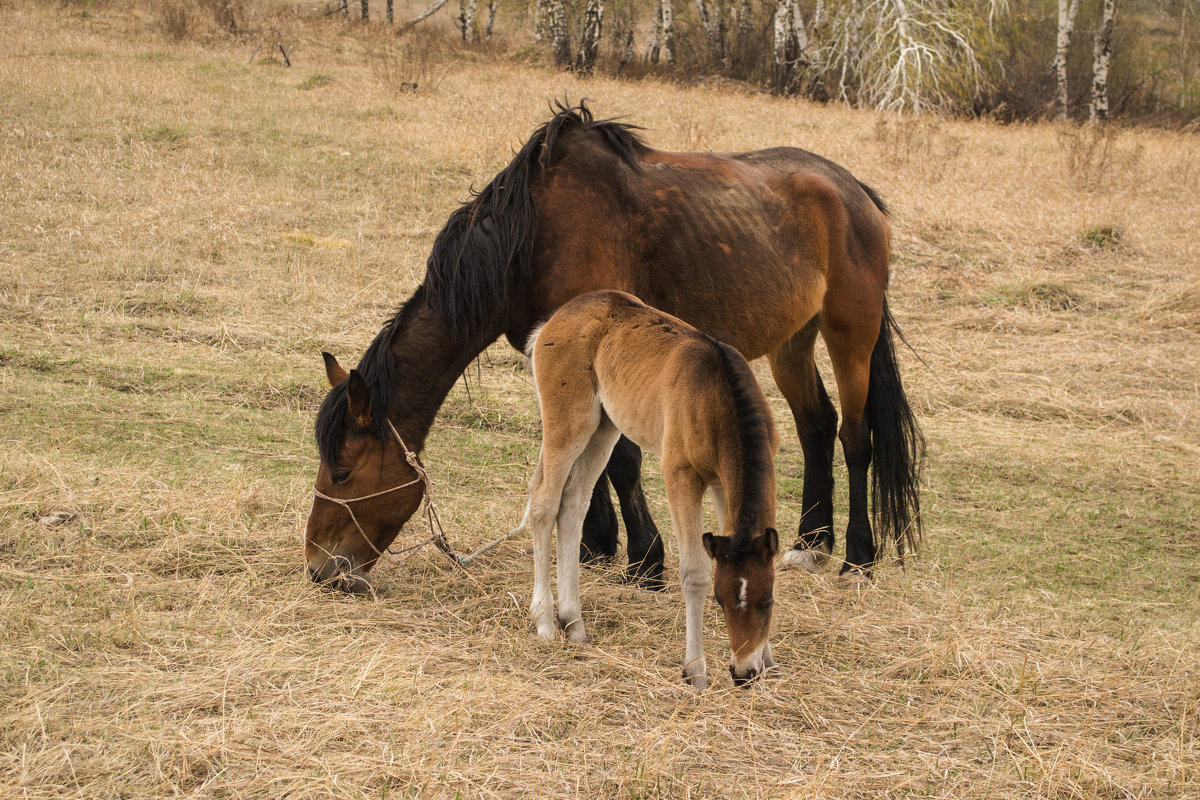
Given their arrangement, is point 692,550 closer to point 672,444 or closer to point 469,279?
point 672,444

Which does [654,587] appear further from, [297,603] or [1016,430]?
[1016,430]

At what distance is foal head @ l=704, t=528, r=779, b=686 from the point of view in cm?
312

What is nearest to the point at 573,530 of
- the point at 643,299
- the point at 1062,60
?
the point at 643,299

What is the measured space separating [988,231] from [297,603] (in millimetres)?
10541

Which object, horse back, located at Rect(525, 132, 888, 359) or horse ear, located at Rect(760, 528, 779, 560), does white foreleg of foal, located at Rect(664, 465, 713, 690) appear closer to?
horse ear, located at Rect(760, 528, 779, 560)

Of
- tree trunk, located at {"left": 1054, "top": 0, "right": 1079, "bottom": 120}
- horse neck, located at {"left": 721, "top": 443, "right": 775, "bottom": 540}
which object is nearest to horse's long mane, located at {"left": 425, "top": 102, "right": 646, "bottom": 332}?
horse neck, located at {"left": 721, "top": 443, "right": 775, "bottom": 540}

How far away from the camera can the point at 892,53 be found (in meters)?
20.5

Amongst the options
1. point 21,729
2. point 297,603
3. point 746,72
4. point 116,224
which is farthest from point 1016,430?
point 746,72

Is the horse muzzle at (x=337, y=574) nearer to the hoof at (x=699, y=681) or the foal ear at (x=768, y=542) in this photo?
the hoof at (x=699, y=681)

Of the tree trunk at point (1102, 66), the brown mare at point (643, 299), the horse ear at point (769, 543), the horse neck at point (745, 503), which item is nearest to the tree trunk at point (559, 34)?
the tree trunk at point (1102, 66)

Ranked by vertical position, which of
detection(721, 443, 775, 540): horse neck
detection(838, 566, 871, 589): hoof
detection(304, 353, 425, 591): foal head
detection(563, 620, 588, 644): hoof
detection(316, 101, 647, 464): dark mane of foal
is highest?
detection(316, 101, 647, 464): dark mane of foal

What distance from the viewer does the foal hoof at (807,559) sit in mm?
5391

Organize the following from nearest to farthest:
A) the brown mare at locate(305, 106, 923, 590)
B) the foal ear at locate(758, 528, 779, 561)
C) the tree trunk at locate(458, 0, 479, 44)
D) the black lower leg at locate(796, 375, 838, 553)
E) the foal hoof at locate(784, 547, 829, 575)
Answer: the foal ear at locate(758, 528, 779, 561) < the brown mare at locate(305, 106, 923, 590) < the foal hoof at locate(784, 547, 829, 575) < the black lower leg at locate(796, 375, 838, 553) < the tree trunk at locate(458, 0, 479, 44)

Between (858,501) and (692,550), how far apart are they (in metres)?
2.37
